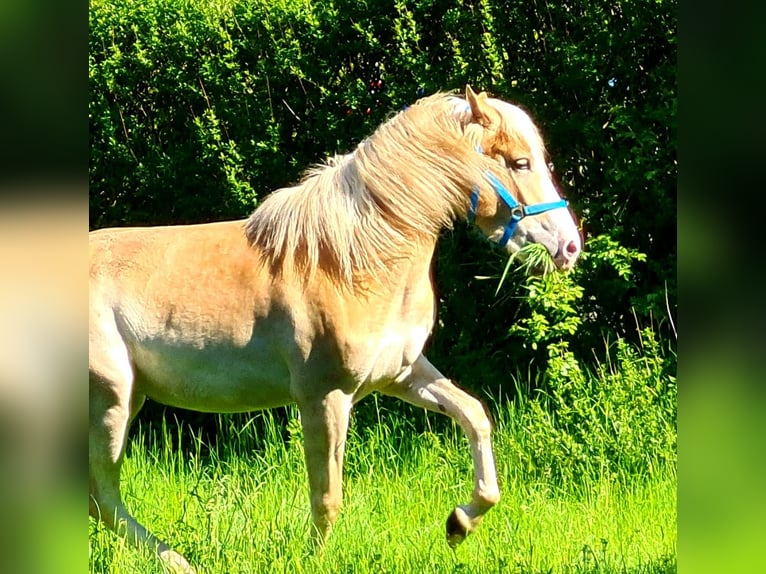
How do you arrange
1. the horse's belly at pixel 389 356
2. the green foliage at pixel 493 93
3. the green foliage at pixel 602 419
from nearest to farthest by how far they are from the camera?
the horse's belly at pixel 389 356
the green foliage at pixel 602 419
the green foliage at pixel 493 93

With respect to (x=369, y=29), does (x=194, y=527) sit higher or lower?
lower

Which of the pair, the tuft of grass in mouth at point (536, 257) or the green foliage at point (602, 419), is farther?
the green foliage at point (602, 419)

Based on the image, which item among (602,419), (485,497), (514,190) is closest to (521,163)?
(514,190)

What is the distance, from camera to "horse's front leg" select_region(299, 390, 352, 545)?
11.5 feet

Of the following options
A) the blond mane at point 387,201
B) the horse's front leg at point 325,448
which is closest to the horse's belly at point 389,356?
the horse's front leg at point 325,448

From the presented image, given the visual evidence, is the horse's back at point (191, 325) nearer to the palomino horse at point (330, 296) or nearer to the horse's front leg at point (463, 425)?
the palomino horse at point (330, 296)

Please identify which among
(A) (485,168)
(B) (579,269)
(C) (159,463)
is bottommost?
(C) (159,463)

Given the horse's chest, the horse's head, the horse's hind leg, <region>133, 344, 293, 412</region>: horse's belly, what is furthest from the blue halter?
the horse's hind leg

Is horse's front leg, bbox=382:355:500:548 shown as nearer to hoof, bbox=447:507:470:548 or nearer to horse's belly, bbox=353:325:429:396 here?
hoof, bbox=447:507:470:548

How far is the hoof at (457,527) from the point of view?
12.1 feet
